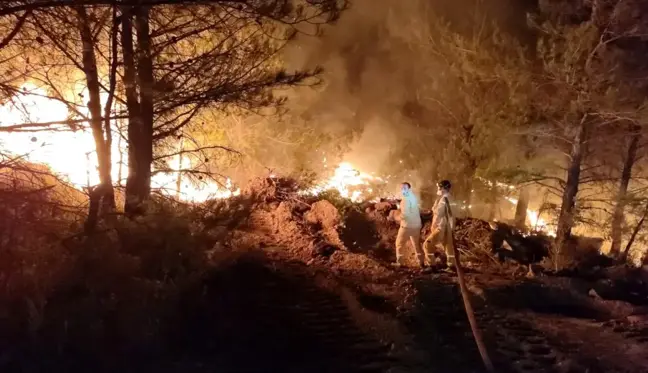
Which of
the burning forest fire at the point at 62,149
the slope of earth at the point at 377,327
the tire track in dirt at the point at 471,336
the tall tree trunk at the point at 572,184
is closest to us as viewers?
the burning forest fire at the point at 62,149

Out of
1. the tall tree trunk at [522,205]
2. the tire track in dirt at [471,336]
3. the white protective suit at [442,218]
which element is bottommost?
the tire track in dirt at [471,336]

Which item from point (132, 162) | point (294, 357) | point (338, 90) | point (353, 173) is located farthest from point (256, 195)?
point (338, 90)

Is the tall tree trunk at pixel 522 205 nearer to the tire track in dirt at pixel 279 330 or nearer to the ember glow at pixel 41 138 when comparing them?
the tire track in dirt at pixel 279 330

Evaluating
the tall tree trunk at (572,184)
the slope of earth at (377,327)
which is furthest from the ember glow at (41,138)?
the tall tree trunk at (572,184)

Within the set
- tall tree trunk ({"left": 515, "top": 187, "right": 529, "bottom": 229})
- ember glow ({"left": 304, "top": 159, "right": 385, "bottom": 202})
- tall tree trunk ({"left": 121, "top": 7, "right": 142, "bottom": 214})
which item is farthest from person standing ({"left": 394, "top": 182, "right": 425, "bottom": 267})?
tall tree trunk ({"left": 515, "top": 187, "right": 529, "bottom": 229})

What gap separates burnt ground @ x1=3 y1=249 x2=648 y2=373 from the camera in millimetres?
6484

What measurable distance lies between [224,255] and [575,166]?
10.8 m

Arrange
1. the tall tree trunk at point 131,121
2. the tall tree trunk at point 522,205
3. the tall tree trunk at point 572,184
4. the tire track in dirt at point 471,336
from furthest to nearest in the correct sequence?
the tall tree trunk at point 522,205, the tall tree trunk at point 572,184, the tall tree trunk at point 131,121, the tire track in dirt at point 471,336

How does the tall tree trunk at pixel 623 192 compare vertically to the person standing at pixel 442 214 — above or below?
above

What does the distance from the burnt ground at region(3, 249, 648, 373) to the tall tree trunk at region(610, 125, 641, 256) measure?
336 inches

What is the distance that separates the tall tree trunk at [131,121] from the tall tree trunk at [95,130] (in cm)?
42

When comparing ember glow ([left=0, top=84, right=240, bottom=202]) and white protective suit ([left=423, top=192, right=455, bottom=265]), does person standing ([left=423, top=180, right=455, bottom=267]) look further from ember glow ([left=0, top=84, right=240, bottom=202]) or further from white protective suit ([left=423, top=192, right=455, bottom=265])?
ember glow ([left=0, top=84, right=240, bottom=202])

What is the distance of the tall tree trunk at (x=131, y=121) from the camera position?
27.9ft

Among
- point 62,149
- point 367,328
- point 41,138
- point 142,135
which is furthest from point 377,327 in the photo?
point 62,149
